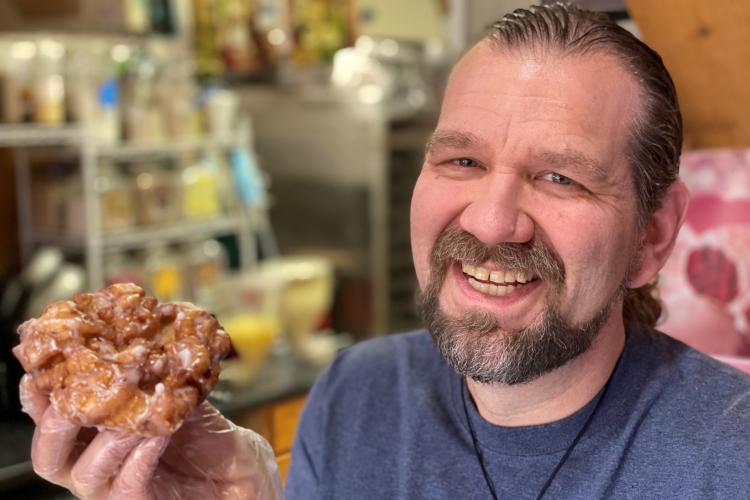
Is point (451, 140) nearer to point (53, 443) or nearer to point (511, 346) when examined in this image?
point (511, 346)

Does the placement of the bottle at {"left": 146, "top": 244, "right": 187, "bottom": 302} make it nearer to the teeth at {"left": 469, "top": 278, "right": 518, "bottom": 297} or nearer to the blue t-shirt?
the blue t-shirt

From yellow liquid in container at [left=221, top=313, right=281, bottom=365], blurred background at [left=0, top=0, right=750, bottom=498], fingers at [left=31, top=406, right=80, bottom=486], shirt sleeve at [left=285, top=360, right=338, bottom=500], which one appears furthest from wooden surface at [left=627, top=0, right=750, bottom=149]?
yellow liquid in container at [left=221, top=313, right=281, bottom=365]

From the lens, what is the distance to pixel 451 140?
1.19 metres

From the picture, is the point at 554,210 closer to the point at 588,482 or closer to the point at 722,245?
the point at 588,482

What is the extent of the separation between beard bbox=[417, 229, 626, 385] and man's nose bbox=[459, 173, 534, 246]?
1 centimetres

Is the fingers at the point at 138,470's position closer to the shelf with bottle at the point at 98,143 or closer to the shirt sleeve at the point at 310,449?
the shirt sleeve at the point at 310,449

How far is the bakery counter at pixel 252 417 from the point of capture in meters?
1.68

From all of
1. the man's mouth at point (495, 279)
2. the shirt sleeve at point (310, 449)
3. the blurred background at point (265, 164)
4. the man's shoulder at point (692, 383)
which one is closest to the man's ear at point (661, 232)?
the man's shoulder at point (692, 383)

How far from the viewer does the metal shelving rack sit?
3508 millimetres

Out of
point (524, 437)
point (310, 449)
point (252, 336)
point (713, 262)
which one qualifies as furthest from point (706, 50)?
point (252, 336)

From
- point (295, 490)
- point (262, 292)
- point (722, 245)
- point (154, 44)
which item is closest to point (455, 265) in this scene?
point (295, 490)

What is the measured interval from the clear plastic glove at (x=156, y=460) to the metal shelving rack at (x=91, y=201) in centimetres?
259

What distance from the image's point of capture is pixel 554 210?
44.2 inches

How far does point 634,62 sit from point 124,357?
2.52 feet
